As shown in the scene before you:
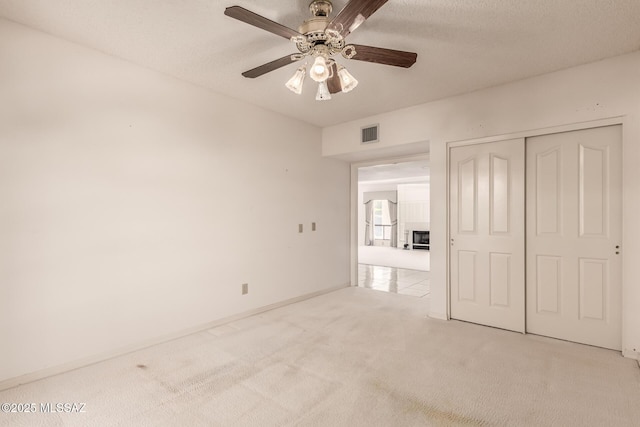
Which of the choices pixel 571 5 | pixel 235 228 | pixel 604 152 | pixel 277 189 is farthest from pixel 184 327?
pixel 604 152

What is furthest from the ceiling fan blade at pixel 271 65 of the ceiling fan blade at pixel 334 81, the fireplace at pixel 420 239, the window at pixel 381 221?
the window at pixel 381 221

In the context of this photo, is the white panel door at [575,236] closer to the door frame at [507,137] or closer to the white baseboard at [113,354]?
the door frame at [507,137]

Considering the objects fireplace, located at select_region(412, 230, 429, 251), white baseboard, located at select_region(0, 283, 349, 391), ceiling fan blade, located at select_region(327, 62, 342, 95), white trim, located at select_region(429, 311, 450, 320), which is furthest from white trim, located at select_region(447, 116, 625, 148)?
fireplace, located at select_region(412, 230, 429, 251)

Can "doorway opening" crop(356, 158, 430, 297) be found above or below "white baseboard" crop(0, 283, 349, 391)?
above

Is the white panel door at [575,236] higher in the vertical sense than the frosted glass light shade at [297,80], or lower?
lower

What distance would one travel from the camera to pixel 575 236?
2.93 metres

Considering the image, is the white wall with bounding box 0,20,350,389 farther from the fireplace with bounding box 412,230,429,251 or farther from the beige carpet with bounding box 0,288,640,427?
the fireplace with bounding box 412,230,429,251

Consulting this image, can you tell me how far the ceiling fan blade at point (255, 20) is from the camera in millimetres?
1672

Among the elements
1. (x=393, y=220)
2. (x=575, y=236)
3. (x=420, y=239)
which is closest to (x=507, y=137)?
(x=575, y=236)

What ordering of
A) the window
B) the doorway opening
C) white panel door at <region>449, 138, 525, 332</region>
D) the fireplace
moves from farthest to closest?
1. the window
2. the fireplace
3. the doorway opening
4. white panel door at <region>449, 138, 525, 332</region>

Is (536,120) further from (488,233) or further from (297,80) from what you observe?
(297,80)

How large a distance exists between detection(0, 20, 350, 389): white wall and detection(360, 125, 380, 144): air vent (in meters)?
1.13

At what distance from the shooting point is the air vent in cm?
421

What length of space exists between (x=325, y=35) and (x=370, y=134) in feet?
8.15
